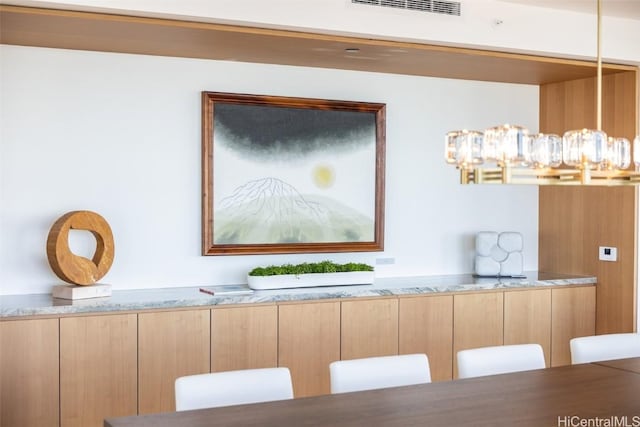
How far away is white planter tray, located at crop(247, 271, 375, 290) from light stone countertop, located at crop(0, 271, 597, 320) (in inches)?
1.4

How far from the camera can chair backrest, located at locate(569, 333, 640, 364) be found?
3.71 meters

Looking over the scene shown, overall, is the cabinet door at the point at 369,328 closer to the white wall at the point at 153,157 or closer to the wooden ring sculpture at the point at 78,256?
the white wall at the point at 153,157

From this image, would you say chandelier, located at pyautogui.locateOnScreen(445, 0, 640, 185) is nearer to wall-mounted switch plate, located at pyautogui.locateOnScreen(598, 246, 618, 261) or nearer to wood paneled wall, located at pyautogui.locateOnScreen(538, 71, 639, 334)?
wood paneled wall, located at pyautogui.locateOnScreen(538, 71, 639, 334)

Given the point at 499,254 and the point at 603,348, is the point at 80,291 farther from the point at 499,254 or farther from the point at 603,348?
the point at 499,254

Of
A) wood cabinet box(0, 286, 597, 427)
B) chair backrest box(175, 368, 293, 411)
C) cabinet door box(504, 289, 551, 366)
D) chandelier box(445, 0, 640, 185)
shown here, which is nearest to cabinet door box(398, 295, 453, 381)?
wood cabinet box(0, 286, 597, 427)

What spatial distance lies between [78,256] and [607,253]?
3.54m

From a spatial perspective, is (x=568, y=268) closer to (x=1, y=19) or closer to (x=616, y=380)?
(x=616, y=380)

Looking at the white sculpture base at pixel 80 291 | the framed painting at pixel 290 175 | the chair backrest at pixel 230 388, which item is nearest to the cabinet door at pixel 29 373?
the white sculpture base at pixel 80 291

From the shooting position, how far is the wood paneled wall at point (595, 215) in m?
5.34

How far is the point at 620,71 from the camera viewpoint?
532 centimetres

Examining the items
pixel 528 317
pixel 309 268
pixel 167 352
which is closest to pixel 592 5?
pixel 528 317

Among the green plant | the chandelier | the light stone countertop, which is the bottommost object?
the light stone countertop

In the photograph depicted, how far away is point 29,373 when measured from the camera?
13.2 ft

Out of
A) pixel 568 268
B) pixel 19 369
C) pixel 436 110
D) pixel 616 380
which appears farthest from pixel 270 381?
pixel 568 268
